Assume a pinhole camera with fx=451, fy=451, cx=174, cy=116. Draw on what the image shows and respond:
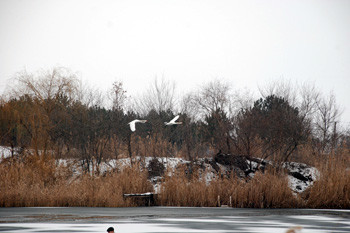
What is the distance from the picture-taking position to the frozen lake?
348 inches

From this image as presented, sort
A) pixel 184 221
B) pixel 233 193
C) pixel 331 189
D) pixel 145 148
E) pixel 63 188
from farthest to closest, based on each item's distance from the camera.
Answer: pixel 145 148 → pixel 63 188 → pixel 233 193 → pixel 331 189 → pixel 184 221

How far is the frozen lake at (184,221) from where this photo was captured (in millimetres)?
8848

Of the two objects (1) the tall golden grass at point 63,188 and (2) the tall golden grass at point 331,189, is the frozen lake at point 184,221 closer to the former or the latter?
(2) the tall golden grass at point 331,189

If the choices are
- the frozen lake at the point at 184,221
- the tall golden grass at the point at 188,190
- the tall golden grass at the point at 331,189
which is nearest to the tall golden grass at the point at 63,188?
the tall golden grass at the point at 188,190

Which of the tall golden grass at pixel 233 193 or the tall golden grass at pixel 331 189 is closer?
the tall golden grass at pixel 331 189

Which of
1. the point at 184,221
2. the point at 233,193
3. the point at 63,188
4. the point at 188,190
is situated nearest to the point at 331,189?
the point at 233,193

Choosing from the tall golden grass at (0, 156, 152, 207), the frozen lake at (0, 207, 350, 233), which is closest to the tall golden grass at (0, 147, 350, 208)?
the tall golden grass at (0, 156, 152, 207)

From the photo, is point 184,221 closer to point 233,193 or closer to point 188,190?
point 233,193

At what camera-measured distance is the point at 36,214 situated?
11984 millimetres

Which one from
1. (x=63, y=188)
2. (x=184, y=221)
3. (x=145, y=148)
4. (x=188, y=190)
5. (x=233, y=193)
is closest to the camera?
(x=184, y=221)

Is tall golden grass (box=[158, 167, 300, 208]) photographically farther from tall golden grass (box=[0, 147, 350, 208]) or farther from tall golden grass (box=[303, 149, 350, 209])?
tall golden grass (box=[303, 149, 350, 209])

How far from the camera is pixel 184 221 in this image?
10.4 metres

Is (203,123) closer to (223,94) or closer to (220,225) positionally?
(223,94)

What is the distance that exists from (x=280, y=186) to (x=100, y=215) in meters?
5.91
